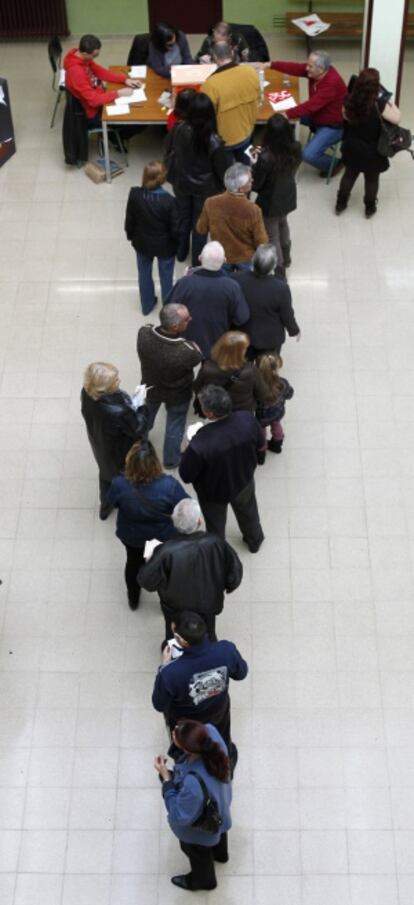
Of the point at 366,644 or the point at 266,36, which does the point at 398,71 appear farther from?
the point at 366,644

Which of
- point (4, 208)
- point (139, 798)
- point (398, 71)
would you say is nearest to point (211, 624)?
point (139, 798)

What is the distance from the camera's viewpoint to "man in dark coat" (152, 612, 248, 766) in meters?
5.39

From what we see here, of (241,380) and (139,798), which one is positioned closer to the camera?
(139,798)

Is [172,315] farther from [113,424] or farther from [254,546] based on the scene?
[254,546]

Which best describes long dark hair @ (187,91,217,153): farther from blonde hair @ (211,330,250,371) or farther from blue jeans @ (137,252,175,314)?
blonde hair @ (211,330,250,371)

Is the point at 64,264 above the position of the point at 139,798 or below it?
above

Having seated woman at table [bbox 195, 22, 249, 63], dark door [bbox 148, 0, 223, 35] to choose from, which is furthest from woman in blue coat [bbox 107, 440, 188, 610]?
dark door [bbox 148, 0, 223, 35]

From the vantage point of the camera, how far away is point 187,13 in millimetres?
12352

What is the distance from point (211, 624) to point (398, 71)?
621cm

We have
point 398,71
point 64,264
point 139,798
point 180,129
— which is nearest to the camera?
point 139,798

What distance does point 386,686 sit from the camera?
6.68m

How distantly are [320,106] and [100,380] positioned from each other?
4.42 m

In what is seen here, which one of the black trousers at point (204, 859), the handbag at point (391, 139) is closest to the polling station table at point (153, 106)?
the handbag at point (391, 139)

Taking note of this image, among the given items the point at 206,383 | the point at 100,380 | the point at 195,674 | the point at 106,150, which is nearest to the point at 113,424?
the point at 100,380
